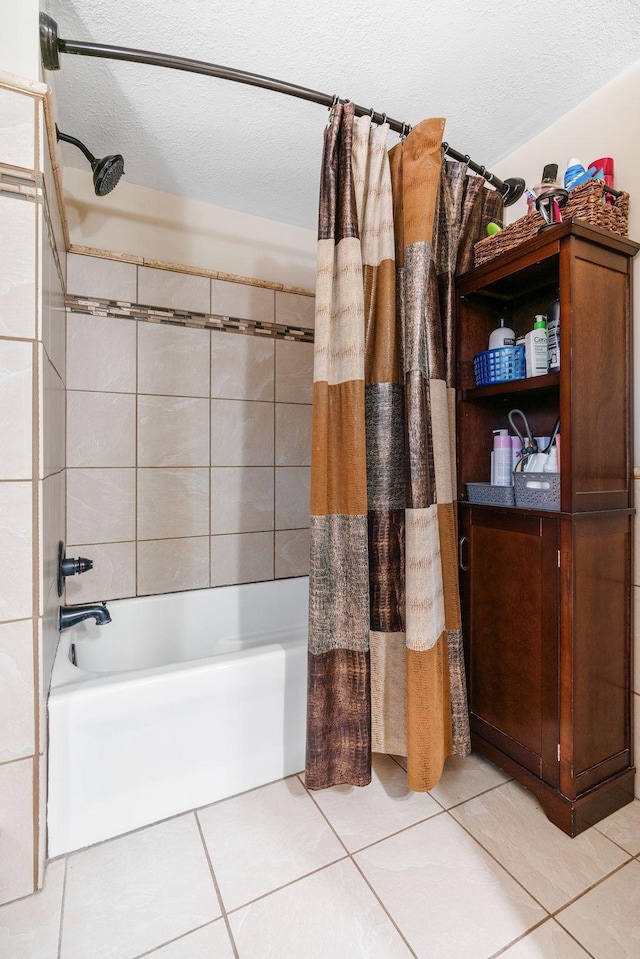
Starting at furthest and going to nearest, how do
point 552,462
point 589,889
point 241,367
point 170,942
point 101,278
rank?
point 241,367 < point 101,278 < point 552,462 < point 589,889 < point 170,942

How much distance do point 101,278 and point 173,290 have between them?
286mm

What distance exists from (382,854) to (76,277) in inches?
87.1

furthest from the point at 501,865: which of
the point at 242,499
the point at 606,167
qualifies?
the point at 606,167

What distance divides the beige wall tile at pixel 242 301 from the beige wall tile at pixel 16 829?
1.80 meters

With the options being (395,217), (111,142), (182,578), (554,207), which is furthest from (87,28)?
(182,578)

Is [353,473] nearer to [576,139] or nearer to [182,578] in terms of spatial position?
[182,578]

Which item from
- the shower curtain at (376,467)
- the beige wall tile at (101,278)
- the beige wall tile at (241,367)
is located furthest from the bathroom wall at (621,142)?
the beige wall tile at (101,278)

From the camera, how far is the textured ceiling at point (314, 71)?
1.21 meters

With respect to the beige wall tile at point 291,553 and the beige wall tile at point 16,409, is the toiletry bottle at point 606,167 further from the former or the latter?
the beige wall tile at point 291,553

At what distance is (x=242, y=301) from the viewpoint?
7.02 feet

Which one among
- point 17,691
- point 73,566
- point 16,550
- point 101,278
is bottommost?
point 17,691

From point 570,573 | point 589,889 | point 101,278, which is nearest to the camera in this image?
point 589,889

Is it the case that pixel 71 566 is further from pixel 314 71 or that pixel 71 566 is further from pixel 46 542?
pixel 314 71

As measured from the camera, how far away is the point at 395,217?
133 cm
